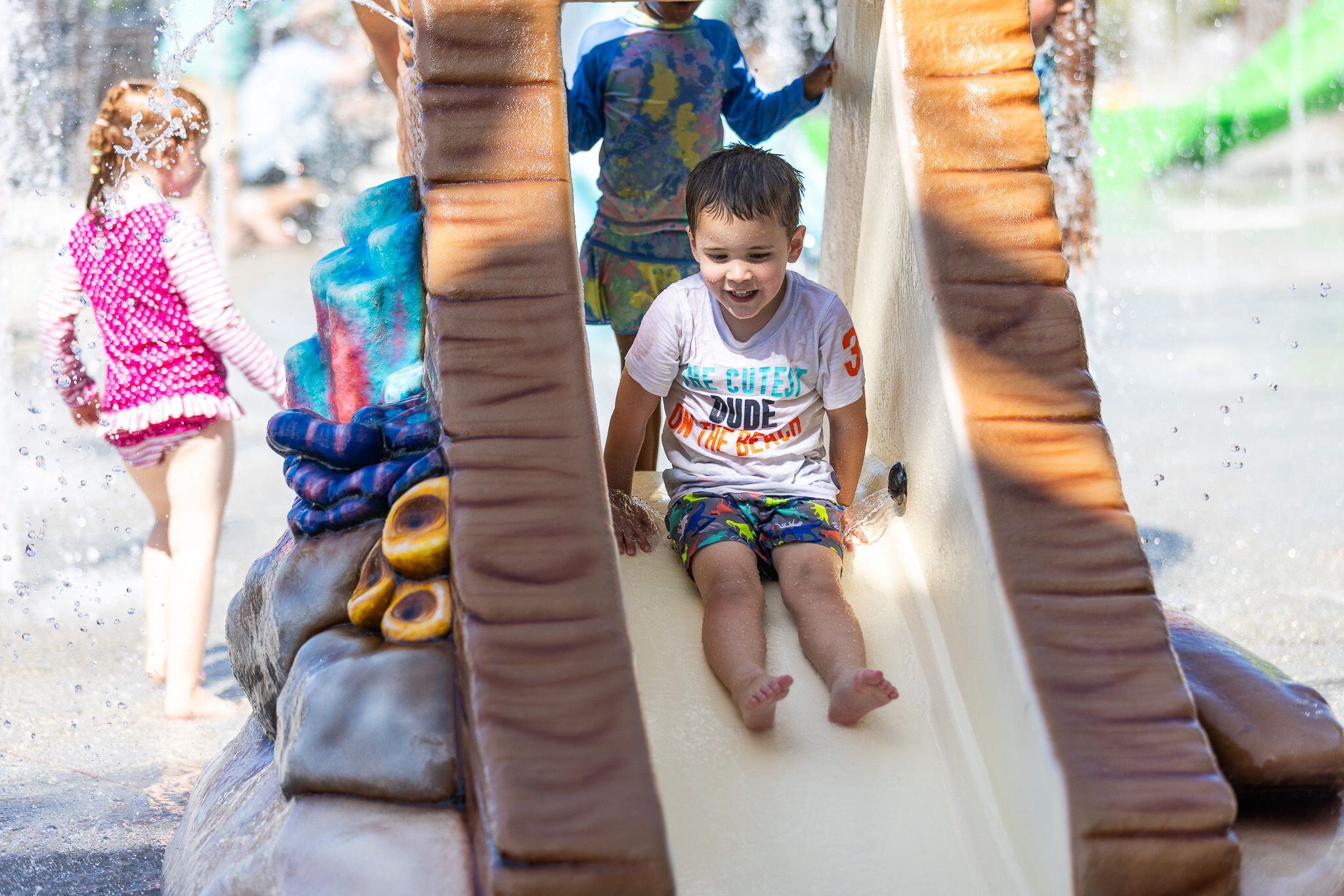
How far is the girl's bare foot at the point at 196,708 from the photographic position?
12.9ft

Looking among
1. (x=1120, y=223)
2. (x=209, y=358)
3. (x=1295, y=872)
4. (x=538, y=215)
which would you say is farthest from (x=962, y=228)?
(x=1120, y=223)

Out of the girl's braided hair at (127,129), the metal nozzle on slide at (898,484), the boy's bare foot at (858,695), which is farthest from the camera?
the girl's braided hair at (127,129)

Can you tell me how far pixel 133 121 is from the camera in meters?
3.85

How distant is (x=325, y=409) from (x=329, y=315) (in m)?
0.20

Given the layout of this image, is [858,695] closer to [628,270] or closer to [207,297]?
[628,270]

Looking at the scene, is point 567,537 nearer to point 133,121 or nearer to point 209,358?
point 209,358

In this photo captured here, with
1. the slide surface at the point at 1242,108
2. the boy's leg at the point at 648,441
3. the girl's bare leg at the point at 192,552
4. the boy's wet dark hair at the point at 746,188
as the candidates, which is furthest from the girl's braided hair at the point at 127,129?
the slide surface at the point at 1242,108

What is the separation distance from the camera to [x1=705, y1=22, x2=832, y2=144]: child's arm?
11.9ft

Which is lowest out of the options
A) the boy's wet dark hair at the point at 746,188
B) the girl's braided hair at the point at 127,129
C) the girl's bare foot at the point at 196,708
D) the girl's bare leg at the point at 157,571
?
the girl's bare foot at the point at 196,708

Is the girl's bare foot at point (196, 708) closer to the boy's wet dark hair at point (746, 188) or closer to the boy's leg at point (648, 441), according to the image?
the boy's leg at point (648, 441)

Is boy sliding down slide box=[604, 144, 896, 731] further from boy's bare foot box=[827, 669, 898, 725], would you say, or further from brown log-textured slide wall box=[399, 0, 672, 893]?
brown log-textured slide wall box=[399, 0, 672, 893]

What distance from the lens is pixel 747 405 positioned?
9.28 feet

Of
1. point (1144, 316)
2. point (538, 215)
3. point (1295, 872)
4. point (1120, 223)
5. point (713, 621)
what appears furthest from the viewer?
point (1120, 223)

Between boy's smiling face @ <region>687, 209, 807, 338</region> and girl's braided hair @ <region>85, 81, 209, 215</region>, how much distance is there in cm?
195
